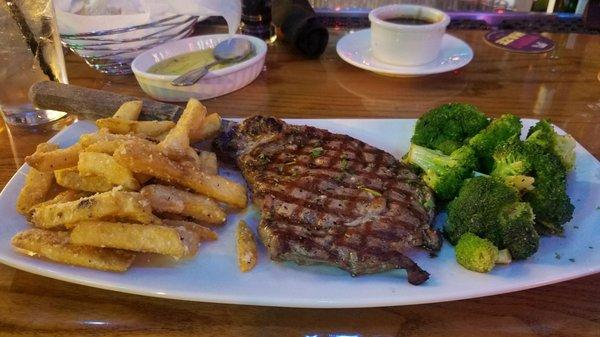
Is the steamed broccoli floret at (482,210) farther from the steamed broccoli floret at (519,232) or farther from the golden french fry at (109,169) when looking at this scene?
the golden french fry at (109,169)

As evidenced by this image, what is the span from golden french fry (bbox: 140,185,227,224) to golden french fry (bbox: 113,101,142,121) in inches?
21.3

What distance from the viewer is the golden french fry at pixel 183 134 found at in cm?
172

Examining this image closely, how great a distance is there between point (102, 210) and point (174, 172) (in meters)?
0.28

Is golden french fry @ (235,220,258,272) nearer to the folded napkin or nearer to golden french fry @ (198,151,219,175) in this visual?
golden french fry @ (198,151,219,175)

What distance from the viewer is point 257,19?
341 cm

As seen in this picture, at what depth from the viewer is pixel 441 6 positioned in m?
4.27

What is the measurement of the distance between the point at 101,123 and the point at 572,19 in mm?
3761

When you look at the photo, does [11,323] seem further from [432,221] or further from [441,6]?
[441,6]

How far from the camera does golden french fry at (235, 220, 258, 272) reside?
1.50m

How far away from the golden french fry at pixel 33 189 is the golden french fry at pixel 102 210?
0.54 ft

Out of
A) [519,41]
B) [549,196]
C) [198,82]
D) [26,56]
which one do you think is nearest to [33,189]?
[26,56]

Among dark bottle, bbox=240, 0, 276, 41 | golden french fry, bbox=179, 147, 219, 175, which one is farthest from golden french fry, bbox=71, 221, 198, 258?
dark bottle, bbox=240, 0, 276, 41

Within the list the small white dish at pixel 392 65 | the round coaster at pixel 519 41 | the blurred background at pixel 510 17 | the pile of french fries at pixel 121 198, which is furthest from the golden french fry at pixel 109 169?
the round coaster at pixel 519 41

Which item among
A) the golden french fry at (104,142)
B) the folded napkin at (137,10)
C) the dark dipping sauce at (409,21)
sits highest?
the folded napkin at (137,10)
